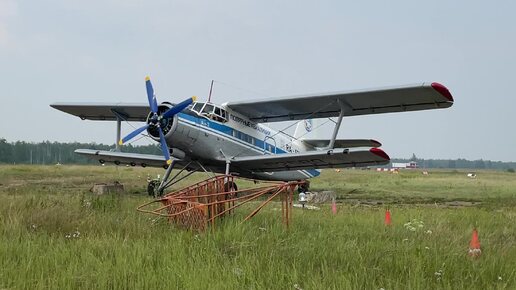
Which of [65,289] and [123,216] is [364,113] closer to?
[123,216]

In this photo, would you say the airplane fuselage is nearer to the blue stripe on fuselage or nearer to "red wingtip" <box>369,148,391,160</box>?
the blue stripe on fuselage

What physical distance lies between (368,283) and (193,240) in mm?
2145

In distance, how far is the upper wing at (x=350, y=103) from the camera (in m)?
14.2

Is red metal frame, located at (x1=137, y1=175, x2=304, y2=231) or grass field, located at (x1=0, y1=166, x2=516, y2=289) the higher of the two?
red metal frame, located at (x1=137, y1=175, x2=304, y2=231)

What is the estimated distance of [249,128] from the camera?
59.4ft

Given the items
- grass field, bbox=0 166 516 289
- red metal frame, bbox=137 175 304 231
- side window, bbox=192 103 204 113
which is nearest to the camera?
grass field, bbox=0 166 516 289

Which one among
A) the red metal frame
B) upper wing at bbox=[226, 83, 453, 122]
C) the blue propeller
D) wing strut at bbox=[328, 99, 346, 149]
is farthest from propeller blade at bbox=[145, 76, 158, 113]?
the red metal frame

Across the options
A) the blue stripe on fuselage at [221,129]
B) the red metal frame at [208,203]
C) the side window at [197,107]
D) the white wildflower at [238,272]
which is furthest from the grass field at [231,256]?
the side window at [197,107]

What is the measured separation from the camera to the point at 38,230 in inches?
225

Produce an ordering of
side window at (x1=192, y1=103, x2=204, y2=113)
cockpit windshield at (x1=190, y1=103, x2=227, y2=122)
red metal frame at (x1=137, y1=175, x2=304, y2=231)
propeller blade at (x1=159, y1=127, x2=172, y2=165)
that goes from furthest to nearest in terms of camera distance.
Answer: cockpit windshield at (x1=190, y1=103, x2=227, y2=122), side window at (x1=192, y1=103, x2=204, y2=113), propeller blade at (x1=159, y1=127, x2=172, y2=165), red metal frame at (x1=137, y1=175, x2=304, y2=231)

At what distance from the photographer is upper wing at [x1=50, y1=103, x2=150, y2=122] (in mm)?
19172

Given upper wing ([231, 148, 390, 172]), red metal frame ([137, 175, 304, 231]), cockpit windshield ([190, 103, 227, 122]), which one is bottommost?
red metal frame ([137, 175, 304, 231])

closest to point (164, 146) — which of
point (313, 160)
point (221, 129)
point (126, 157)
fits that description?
point (221, 129)

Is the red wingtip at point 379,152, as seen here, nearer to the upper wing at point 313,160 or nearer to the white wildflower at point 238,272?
the upper wing at point 313,160
